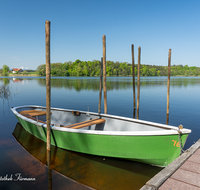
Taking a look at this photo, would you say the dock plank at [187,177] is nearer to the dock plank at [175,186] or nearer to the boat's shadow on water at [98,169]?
the dock plank at [175,186]

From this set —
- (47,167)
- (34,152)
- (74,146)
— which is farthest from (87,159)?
(34,152)

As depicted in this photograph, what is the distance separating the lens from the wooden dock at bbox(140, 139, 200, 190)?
2.87 meters

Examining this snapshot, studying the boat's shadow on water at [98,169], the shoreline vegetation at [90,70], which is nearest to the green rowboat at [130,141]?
the boat's shadow on water at [98,169]

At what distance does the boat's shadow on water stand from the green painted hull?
0.36 m

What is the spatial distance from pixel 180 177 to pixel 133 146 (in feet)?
6.18

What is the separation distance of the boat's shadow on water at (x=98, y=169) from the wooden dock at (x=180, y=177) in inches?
58.9

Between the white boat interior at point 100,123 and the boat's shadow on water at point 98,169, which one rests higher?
the white boat interior at point 100,123

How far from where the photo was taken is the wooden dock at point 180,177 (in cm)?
287

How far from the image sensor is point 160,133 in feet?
15.0

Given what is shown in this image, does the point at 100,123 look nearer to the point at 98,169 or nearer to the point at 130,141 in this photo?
the point at 98,169

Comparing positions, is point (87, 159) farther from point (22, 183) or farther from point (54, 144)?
point (22, 183)

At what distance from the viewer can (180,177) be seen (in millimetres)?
3156

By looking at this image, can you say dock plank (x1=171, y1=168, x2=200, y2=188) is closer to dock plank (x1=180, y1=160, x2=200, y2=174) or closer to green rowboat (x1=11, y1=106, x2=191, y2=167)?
dock plank (x1=180, y1=160, x2=200, y2=174)

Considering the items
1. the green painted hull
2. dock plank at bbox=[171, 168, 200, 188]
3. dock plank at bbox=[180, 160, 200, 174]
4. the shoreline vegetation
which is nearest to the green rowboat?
the green painted hull
